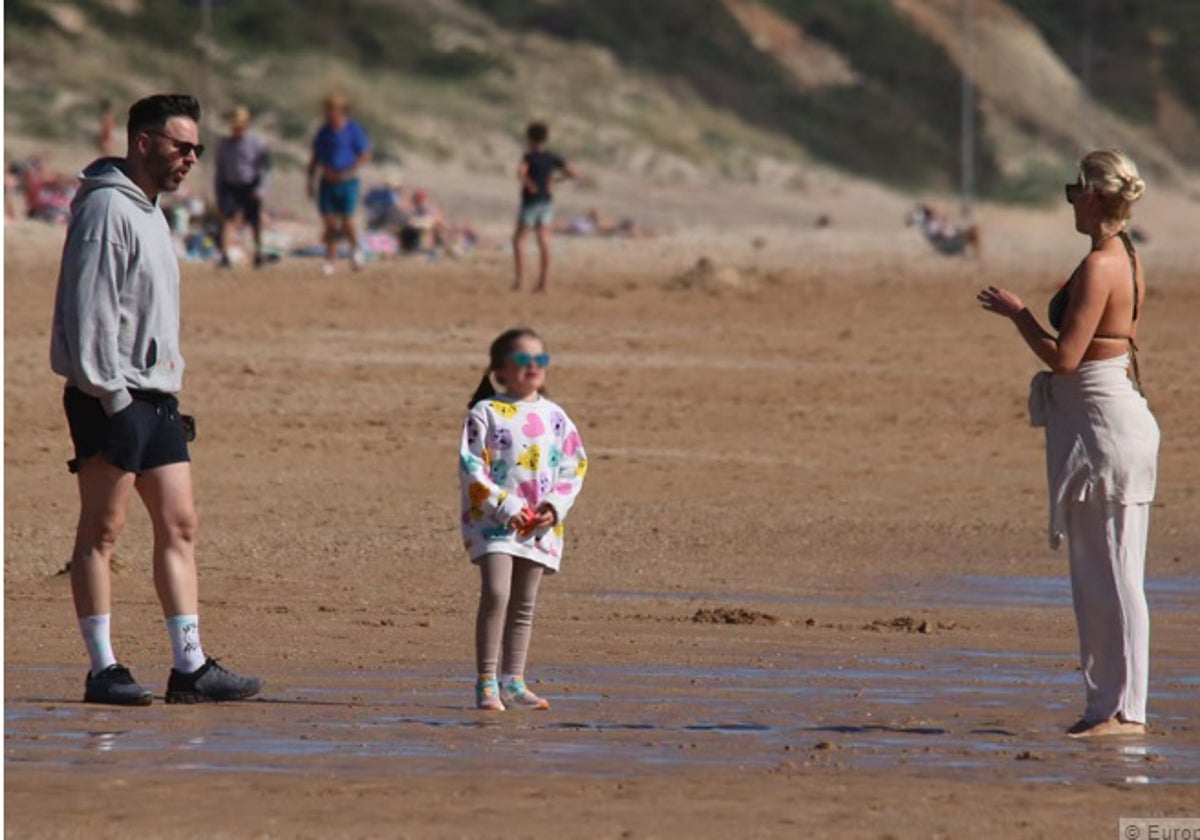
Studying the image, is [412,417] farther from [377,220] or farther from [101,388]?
[377,220]

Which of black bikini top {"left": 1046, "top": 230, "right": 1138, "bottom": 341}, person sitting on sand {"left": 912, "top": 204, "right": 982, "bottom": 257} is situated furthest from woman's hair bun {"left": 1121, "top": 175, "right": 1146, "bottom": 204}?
person sitting on sand {"left": 912, "top": 204, "right": 982, "bottom": 257}

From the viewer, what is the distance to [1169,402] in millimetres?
18734

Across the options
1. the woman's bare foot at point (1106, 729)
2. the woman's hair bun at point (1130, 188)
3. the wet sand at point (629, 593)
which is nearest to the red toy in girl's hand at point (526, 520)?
the wet sand at point (629, 593)

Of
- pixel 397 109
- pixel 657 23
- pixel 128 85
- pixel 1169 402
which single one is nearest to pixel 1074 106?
pixel 657 23

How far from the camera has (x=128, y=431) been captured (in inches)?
330

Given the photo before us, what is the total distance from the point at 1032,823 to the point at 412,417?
1072 cm

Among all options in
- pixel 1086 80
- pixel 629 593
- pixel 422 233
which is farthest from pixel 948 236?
pixel 629 593

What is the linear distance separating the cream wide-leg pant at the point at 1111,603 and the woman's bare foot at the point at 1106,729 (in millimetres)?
20

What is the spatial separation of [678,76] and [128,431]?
40427 millimetres

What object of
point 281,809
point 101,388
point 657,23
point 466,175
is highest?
point 657,23

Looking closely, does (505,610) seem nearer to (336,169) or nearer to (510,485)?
(510,485)

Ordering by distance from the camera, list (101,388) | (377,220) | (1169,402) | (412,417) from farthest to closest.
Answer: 1. (377,220)
2. (1169,402)
3. (412,417)
4. (101,388)

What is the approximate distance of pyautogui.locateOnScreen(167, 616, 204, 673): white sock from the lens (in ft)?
28.1

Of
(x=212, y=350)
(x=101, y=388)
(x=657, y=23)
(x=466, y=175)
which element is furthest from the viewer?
(x=657, y=23)
